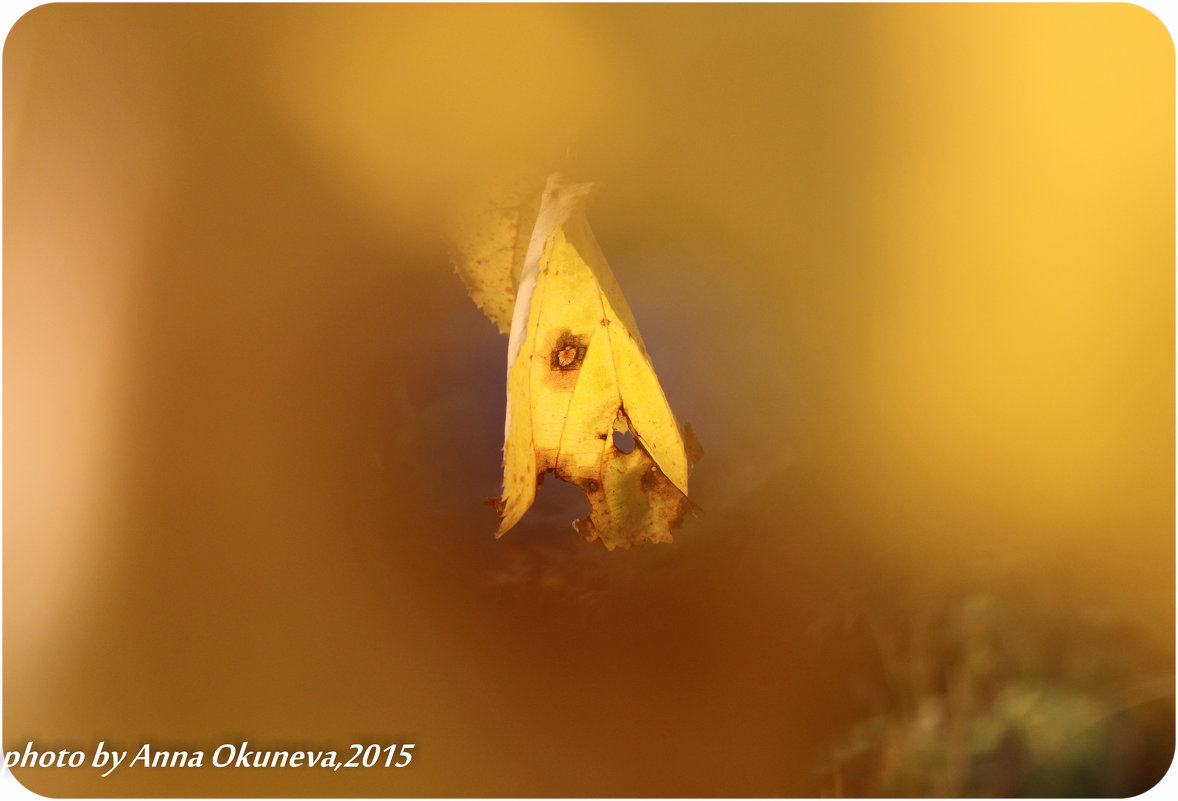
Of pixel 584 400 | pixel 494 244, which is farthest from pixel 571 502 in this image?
pixel 494 244

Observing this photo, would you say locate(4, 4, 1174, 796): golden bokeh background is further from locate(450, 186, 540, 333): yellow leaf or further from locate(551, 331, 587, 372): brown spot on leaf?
locate(551, 331, 587, 372): brown spot on leaf

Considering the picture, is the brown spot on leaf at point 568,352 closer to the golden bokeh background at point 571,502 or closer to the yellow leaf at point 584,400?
the yellow leaf at point 584,400

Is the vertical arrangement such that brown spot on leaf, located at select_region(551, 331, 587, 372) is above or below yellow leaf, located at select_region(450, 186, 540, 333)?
below

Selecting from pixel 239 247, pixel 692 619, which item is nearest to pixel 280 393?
pixel 239 247

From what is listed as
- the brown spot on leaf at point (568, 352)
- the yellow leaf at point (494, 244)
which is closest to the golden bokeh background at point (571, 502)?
the yellow leaf at point (494, 244)

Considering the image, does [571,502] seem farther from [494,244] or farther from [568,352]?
[494,244]

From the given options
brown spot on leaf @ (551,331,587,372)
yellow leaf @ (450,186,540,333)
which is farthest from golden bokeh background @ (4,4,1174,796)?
brown spot on leaf @ (551,331,587,372)
